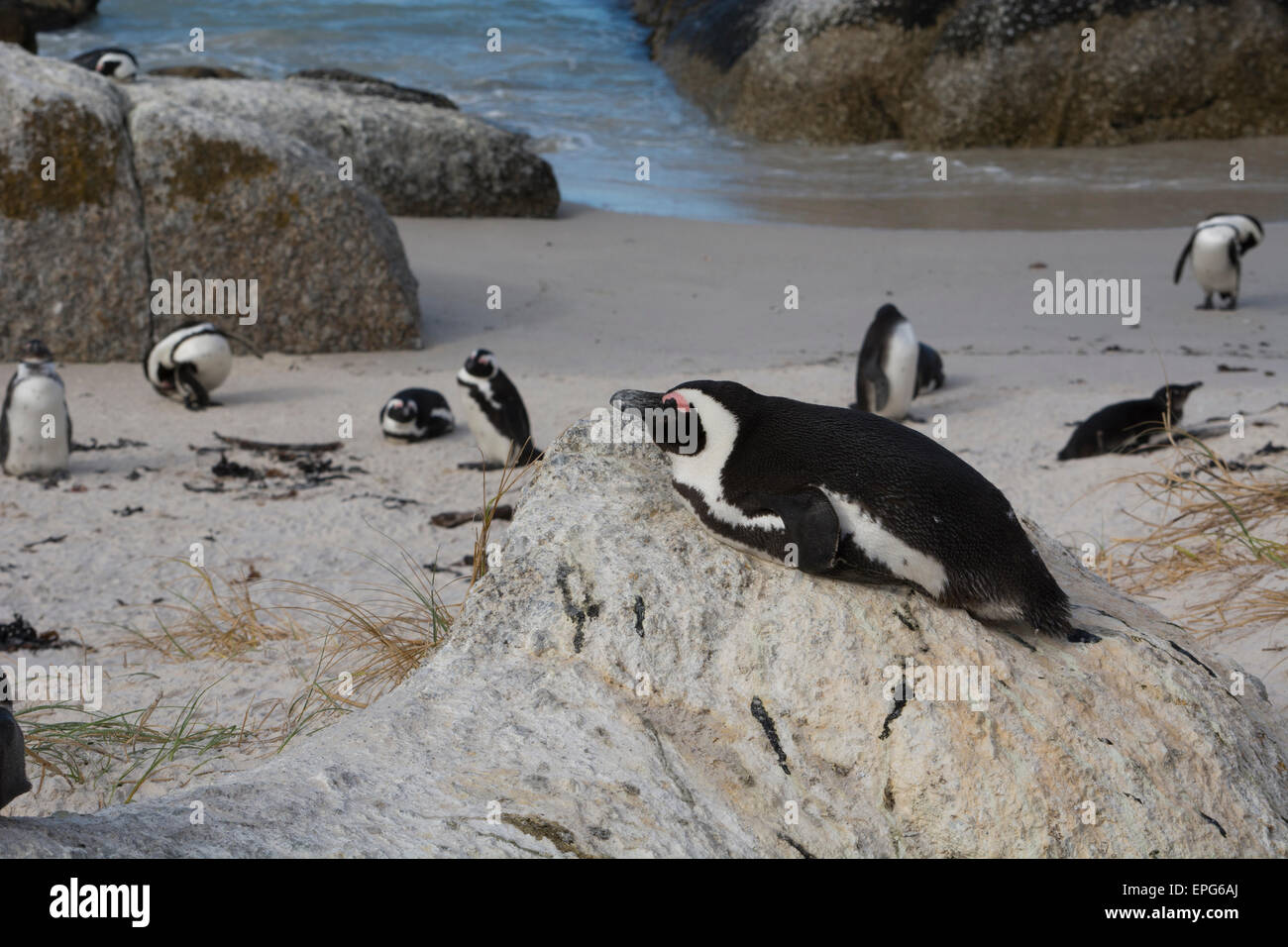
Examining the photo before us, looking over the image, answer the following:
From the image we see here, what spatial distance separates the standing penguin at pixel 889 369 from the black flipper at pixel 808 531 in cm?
511

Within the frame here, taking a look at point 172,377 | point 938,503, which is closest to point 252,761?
point 938,503

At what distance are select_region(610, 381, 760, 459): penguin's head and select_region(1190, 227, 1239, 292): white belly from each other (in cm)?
864

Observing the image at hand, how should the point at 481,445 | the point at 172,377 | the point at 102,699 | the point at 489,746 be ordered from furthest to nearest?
the point at 172,377, the point at 481,445, the point at 102,699, the point at 489,746

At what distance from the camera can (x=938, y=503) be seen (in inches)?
104

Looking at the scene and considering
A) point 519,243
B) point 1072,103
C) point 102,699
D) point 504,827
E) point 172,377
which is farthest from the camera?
point 1072,103

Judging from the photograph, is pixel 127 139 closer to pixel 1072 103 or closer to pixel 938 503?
pixel 938 503

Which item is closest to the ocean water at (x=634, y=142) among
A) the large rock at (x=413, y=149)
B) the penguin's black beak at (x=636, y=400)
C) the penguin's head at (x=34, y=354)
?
the large rock at (x=413, y=149)

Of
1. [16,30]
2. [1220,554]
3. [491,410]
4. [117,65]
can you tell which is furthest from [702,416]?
[16,30]

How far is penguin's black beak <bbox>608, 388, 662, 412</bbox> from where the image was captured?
10.2 ft

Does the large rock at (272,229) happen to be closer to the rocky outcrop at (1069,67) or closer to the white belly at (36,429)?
the white belly at (36,429)

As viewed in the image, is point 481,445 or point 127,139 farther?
point 127,139

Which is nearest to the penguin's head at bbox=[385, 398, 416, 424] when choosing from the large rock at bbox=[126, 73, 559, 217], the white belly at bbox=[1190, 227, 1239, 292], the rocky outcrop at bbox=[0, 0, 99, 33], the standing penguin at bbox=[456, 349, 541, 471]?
the standing penguin at bbox=[456, 349, 541, 471]

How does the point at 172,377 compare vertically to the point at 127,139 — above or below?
below
